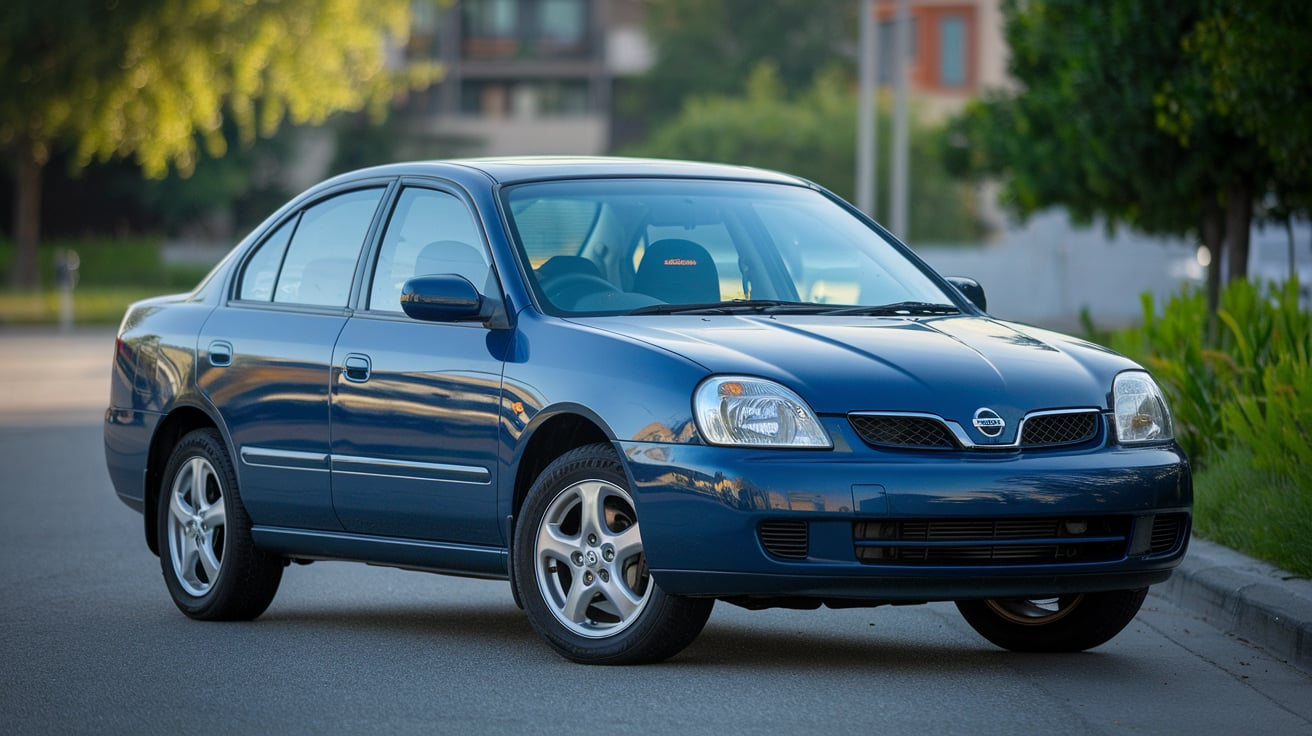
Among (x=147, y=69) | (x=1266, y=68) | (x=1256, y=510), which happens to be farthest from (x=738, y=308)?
(x=147, y=69)

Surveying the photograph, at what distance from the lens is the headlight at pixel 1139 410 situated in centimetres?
688

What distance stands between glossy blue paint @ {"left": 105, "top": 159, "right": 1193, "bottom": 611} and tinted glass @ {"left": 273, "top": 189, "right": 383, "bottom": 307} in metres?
Result: 0.02

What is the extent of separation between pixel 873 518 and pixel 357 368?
7.09ft

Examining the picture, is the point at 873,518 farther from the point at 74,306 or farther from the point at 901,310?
the point at 74,306

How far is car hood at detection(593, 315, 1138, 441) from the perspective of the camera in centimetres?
650

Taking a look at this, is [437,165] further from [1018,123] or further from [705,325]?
[1018,123]

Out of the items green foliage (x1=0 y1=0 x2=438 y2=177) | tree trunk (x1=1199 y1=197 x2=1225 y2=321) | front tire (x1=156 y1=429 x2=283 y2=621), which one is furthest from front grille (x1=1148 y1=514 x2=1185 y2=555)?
green foliage (x1=0 y1=0 x2=438 y2=177)

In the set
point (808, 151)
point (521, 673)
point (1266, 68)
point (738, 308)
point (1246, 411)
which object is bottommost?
point (521, 673)

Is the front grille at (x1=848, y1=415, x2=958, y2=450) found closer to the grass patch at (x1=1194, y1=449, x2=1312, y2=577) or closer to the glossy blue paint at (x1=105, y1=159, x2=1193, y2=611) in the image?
the glossy blue paint at (x1=105, y1=159, x2=1193, y2=611)

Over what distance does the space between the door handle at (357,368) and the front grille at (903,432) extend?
1.97 meters

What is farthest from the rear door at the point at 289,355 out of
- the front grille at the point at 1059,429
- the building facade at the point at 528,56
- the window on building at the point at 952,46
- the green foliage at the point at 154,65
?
the building facade at the point at 528,56

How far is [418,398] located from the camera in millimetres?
7445

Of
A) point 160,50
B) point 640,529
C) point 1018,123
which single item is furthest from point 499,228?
point 160,50

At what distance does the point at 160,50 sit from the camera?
43.5m
